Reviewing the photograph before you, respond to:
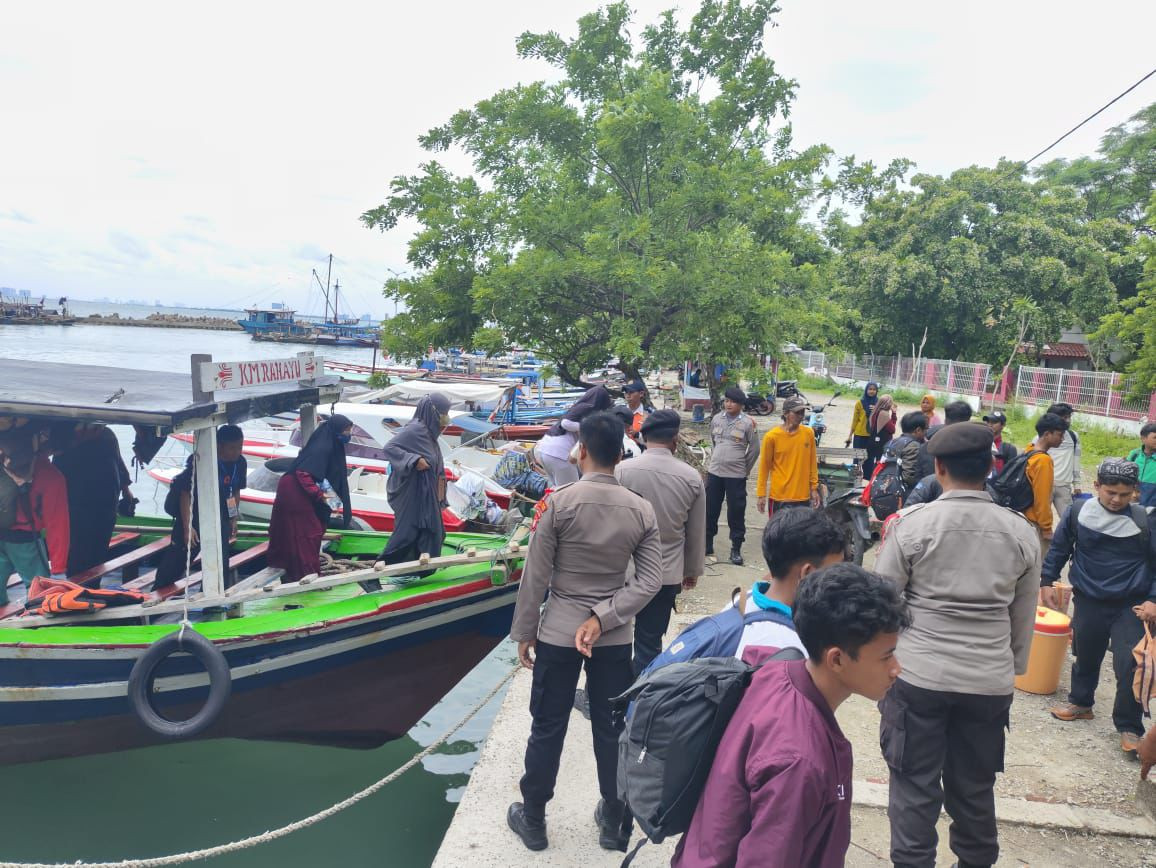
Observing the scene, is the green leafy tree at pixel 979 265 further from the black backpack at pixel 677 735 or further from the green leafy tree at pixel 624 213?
the black backpack at pixel 677 735

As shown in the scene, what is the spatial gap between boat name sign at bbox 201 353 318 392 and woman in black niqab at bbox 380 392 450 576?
38.0 inches

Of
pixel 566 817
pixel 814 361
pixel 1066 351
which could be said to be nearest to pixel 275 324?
pixel 814 361

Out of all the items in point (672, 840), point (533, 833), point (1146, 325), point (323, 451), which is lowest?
point (672, 840)

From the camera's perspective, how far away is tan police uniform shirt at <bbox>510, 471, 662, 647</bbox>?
2932mm

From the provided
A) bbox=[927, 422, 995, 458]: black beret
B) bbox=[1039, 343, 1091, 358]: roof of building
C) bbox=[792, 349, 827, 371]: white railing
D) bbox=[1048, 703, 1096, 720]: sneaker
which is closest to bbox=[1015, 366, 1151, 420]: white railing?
bbox=[1039, 343, 1091, 358]: roof of building

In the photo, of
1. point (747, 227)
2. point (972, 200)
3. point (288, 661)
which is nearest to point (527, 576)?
point (288, 661)

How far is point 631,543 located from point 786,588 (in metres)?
0.84

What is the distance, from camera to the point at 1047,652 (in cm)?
454

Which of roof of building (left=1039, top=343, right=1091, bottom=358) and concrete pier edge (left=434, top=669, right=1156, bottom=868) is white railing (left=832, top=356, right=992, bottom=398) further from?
concrete pier edge (left=434, top=669, right=1156, bottom=868)

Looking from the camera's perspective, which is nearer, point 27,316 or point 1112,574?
point 1112,574

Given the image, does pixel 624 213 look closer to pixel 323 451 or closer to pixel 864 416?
pixel 864 416

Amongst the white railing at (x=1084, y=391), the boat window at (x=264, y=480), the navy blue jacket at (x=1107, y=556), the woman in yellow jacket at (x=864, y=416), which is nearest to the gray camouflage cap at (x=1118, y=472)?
the navy blue jacket at (x=1107, y=556)

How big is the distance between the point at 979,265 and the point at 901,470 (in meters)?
18.8

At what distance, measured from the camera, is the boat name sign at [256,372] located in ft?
14.9
